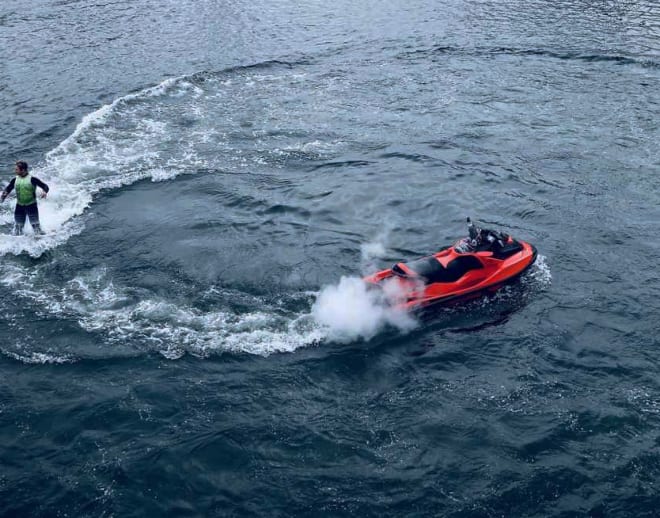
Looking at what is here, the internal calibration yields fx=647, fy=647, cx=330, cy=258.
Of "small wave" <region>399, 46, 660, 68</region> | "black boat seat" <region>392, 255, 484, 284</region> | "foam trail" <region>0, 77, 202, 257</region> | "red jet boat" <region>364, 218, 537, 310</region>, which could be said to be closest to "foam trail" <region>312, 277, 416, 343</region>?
"red jet boat" <region>364, 218, 537, 310</region>

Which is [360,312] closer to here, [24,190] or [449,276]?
[449,276]

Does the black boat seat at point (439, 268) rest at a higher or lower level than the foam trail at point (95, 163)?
lower

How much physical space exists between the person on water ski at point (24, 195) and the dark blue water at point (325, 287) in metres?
0.59

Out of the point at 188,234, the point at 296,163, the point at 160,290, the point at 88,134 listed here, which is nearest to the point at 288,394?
the point at 160,290

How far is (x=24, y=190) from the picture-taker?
2081 cm

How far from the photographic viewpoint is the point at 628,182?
977 inches

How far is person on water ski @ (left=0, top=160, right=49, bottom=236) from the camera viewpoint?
68.2ft

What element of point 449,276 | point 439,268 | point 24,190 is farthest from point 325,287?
point 24,190

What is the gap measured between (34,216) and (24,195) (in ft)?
2.54

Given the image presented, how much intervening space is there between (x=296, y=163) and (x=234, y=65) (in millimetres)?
13170

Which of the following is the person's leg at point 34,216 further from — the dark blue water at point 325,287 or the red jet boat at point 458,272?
the red jet boat at point 458,272

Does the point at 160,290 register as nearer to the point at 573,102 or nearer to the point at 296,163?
the point at 296,163

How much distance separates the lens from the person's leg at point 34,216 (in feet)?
69.4

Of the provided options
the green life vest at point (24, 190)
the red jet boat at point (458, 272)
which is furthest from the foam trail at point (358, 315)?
the green life vest at point (24, 190)
